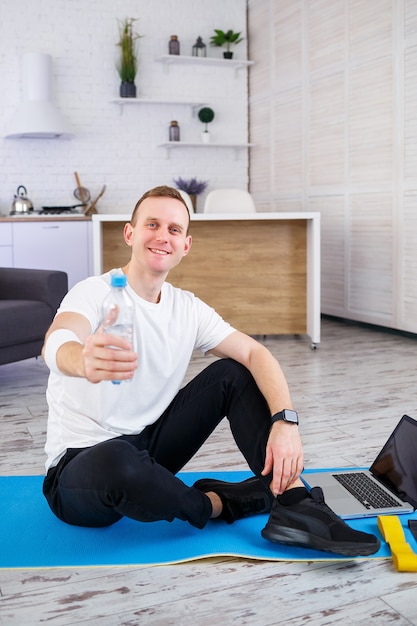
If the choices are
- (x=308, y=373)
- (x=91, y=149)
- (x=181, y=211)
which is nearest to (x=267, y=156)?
(x=91, y=149)

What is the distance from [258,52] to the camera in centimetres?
719

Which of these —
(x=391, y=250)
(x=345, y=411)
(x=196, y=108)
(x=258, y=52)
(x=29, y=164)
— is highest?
(x=258, y=52)

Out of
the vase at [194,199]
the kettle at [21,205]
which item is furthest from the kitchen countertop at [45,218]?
the vase at [194,199]

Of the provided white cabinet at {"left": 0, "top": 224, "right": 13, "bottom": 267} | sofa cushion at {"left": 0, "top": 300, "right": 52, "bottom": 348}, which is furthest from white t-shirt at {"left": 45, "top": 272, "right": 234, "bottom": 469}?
white cabinet at {"left": 0, "top": 224, "right": 13, "bottom": 267}

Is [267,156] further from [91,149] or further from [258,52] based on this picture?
[91,149]

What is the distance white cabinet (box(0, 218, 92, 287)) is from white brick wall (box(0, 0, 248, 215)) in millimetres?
726

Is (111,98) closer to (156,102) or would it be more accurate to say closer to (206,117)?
(156,102)

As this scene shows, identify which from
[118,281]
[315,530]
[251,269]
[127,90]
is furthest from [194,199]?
[118,281]

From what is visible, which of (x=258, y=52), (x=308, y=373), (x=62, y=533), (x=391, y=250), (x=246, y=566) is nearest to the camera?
(x=246, y=566)

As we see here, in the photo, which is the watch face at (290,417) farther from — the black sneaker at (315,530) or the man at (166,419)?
the black sneaker at (315,530)

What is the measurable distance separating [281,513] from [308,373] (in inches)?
94.8

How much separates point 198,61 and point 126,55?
2.38ft

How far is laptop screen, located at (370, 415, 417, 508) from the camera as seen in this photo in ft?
6.95

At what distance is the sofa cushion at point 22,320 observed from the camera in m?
3.75
